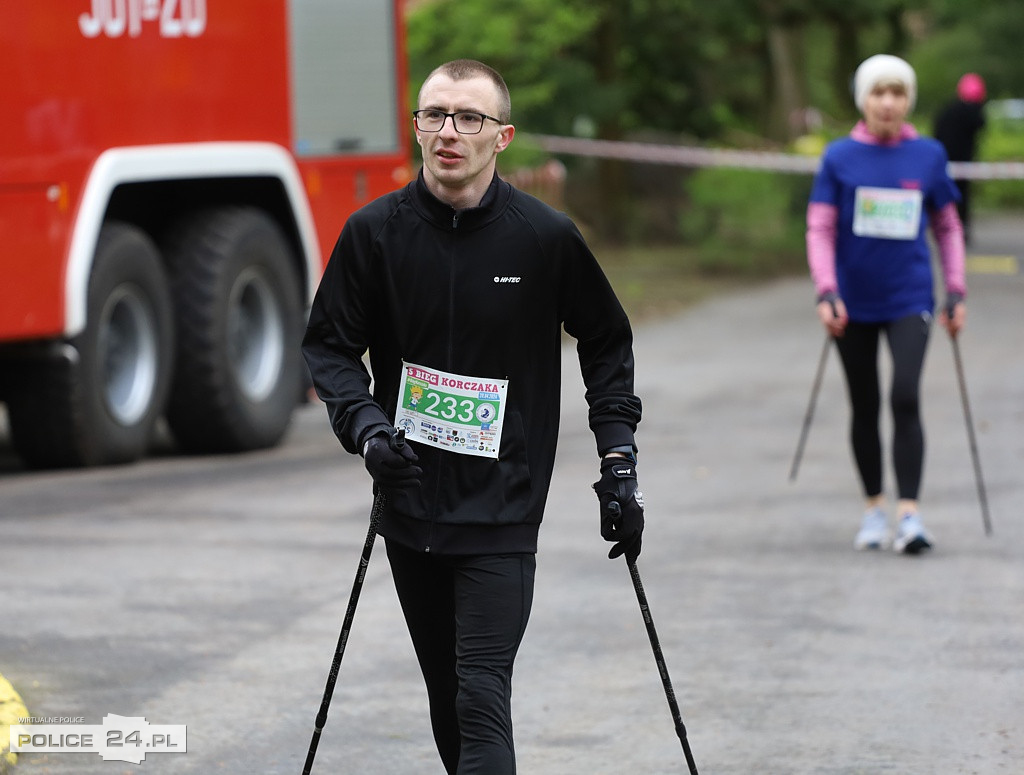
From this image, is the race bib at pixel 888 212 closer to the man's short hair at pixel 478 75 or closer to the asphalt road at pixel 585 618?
the asphalt road at pixel 585 618

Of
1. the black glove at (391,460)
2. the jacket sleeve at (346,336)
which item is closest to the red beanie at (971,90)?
the jacket sleeve at (346,336)

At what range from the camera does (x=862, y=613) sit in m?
7.16

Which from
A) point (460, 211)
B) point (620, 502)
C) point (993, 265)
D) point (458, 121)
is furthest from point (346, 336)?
point (993, 265)

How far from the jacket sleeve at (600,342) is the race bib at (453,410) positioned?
0.78ft

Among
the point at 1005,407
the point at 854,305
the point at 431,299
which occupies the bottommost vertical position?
the point at 1005,407

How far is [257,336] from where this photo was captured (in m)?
12.0

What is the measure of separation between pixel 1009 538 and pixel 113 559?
373 centimetres

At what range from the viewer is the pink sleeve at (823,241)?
8.23 meters

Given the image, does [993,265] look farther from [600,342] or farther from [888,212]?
[600,342]

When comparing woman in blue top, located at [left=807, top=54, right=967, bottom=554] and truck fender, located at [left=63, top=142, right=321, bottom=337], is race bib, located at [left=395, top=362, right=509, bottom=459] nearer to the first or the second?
woman in blue top, located at [left=807, top=54, right=967, bottom=554]

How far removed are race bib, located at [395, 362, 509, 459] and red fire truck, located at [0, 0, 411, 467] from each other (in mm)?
5730

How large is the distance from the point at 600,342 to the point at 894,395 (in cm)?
396

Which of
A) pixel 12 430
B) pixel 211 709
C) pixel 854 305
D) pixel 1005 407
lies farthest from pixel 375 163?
pixel 211 709

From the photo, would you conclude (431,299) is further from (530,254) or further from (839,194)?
(839,194)
